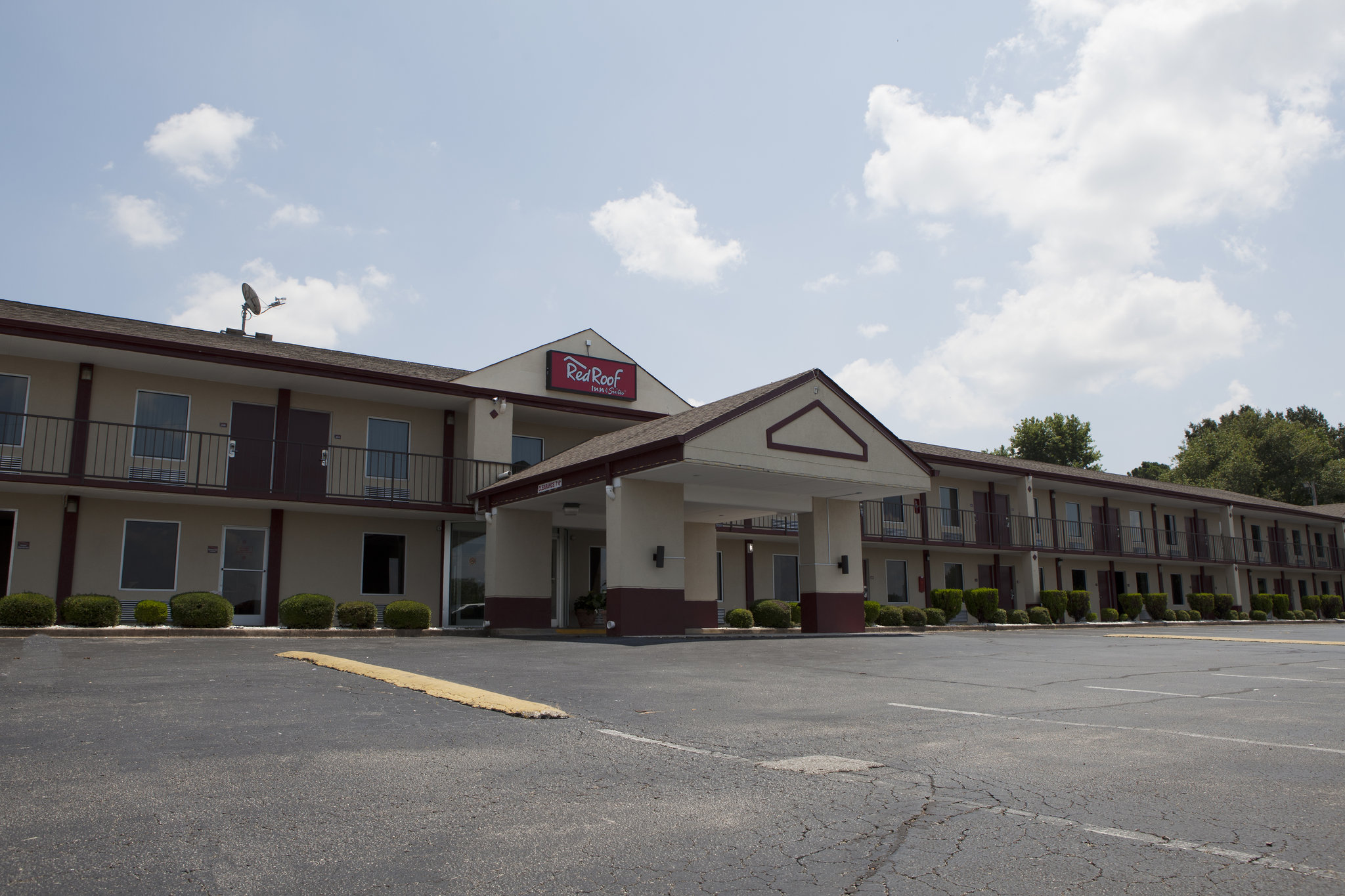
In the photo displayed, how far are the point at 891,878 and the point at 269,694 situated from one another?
21.4ft

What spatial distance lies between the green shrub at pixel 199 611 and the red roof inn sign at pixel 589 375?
9337 millimetres

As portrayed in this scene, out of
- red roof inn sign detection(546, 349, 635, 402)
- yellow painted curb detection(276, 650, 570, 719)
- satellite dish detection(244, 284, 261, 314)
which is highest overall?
satellite dish detection(244, 284, 261, 314)

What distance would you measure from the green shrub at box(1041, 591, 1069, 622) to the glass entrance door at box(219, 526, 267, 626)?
25.4m

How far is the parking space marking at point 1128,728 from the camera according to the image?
19.9 ft

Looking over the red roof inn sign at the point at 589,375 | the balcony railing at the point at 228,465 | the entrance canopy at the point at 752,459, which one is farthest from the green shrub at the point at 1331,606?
the balcony railing at the point at 228,465

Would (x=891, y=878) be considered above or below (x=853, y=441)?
below

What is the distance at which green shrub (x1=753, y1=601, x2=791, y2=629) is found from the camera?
24531 millimetres

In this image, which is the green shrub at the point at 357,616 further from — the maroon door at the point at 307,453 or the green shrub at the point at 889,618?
the green shrub at the point at 889,618

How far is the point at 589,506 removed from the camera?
20.9 m

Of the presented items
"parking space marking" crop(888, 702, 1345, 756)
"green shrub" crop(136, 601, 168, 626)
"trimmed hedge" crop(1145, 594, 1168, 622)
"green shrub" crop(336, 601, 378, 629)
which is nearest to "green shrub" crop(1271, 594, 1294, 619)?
"trimmed hedge" crop(1145, 594, 1168, 622)

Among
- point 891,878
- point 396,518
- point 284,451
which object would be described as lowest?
point 891,878

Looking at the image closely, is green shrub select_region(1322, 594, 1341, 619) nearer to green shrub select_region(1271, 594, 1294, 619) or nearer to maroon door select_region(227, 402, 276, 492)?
green shrub select_region(1271, 594, 1294, 619)

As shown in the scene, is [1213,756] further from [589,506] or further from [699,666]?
[589,506]

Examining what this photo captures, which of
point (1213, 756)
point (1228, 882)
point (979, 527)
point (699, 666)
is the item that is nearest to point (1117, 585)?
point (979, 527)
